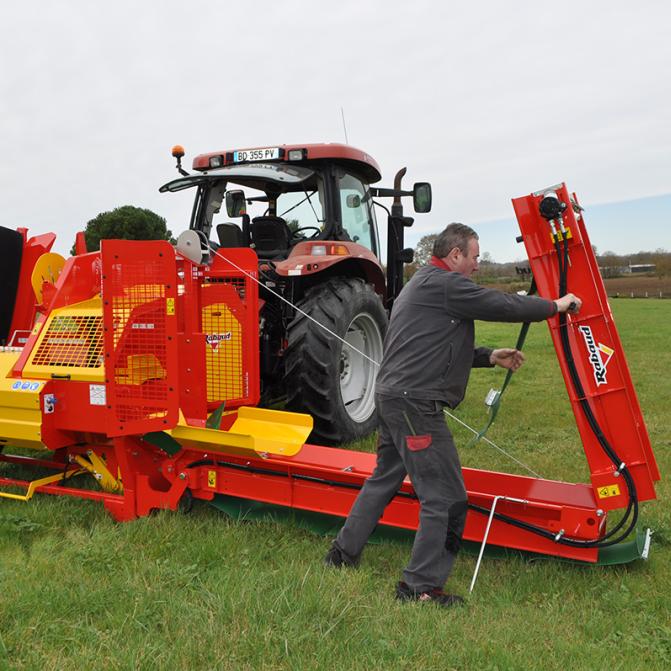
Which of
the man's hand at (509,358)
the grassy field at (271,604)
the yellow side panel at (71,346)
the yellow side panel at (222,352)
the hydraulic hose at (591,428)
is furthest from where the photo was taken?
the yellow side panel at (222,352)

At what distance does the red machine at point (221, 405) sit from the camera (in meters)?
3.06

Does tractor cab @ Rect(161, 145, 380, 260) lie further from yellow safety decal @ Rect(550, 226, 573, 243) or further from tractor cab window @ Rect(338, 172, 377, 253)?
yellow safety decal @ Rect(550, 226, 573, 243)

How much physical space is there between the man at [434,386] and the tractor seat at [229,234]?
2603 mm

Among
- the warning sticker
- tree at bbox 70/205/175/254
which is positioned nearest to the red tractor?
the warning sticker

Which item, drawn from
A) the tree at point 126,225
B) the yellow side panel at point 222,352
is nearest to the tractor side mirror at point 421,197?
the yellow side panel at point 222,352

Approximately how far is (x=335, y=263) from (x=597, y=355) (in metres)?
2.37

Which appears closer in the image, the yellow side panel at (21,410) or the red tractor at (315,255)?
the yellow side panel at (21,410)

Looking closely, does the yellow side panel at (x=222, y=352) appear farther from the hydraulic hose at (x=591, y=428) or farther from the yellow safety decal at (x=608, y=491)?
the yellow safety decal at (x=608, y=491)

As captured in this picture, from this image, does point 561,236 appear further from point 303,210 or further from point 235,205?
point 235,205

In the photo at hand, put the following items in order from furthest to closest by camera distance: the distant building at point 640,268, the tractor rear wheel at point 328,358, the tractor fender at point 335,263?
the distant building at point 640,268 < the tractor fender at point 335,263 < the tractor rear wheel at point 328,358

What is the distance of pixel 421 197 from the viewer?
602cm

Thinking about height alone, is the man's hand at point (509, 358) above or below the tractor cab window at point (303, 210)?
below

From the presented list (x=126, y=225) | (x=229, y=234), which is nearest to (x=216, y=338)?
(x=229, y=234)

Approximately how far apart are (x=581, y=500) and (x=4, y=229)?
407 centimetres
